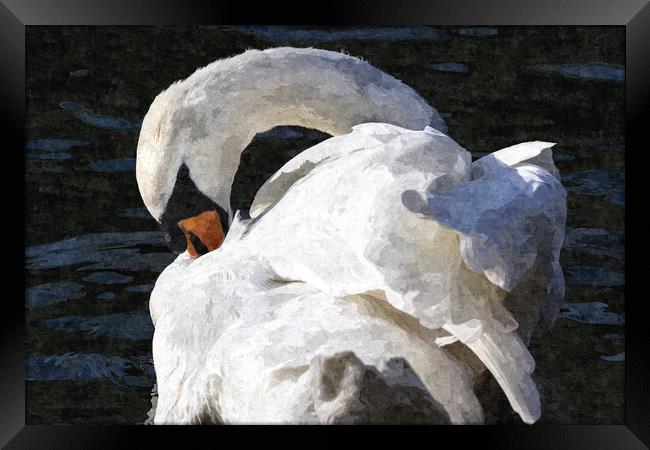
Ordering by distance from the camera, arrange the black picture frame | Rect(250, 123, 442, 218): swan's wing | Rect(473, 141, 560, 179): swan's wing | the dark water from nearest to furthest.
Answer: Rect(473, 141, 560, 179): swan's wing → Rect(250, 123, 442, 218): swan's wing → the black picture frame → the dark water

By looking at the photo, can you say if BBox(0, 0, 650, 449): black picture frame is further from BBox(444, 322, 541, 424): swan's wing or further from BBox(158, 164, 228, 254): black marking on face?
→ BBox(444, 322, 541, 424): swan's wing

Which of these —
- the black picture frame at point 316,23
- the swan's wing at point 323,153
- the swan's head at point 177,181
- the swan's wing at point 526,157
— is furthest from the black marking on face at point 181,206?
the swan's wing at point 526,157

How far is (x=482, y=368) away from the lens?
5.30ft

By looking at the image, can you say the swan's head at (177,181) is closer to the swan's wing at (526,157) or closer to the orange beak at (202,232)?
the orange beak at (202,232)

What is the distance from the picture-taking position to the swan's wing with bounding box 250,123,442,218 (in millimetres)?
1707

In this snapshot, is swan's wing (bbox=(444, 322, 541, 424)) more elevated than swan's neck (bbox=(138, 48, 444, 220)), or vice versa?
swan's neck (bbox=(138, 48, 444, 220))

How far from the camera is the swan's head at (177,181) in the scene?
6.66 feet

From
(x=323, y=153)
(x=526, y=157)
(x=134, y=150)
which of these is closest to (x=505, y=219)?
(x=526, y=157)

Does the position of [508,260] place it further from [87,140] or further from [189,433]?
[87,140]

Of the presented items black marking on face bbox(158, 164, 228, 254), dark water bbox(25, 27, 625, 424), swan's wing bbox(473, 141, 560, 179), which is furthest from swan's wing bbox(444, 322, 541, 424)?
dark water bbox(25, 27, 625, 424)

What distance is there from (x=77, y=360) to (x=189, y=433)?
1215 mm

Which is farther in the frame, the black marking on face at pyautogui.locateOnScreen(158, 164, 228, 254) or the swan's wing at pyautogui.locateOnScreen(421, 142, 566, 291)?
the black marking on face at pyautogui.locateOnScreen(158, 164, 228, 254)

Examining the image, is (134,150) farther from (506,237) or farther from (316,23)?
(506,237)

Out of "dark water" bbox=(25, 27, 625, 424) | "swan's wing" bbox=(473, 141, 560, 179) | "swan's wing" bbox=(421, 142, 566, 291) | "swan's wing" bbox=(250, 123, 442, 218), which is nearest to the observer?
"swan's wing" bbox=(421, 142, 566, 291)
